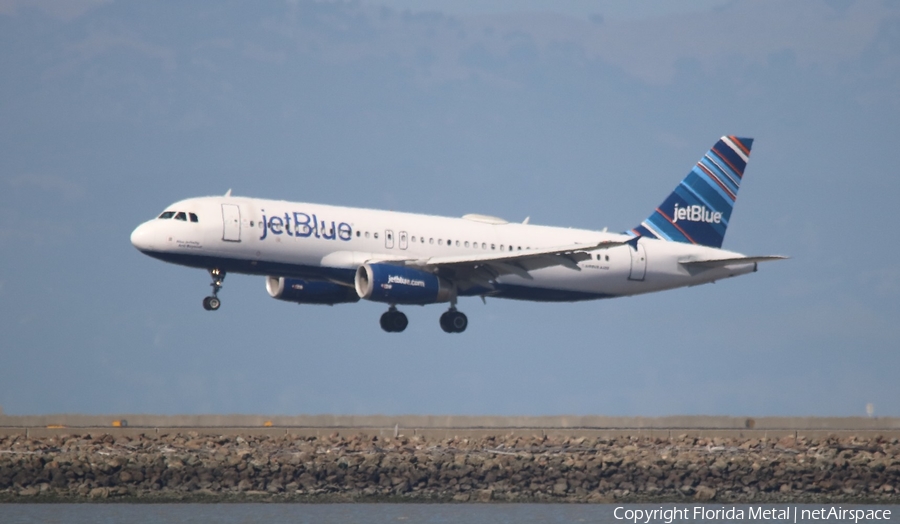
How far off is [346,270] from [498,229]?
22.0 ft

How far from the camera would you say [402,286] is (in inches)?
2144

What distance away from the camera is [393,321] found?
59625 mm

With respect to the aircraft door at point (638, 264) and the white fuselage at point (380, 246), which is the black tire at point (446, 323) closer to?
the white fuselage at point (380, 246)

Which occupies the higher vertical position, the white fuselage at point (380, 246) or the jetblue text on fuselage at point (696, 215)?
the jetblue text on fuselage at point (696, 215)

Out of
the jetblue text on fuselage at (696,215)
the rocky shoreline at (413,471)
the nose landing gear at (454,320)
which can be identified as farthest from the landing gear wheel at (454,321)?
the rocky shoreline at (413,471)

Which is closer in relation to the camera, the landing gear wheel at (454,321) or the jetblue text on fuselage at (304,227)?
the jetblue text on fuselage at (304,227)

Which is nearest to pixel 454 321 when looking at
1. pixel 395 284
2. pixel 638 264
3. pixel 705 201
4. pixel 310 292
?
pixel 310 292

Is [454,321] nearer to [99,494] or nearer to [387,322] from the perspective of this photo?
[387,322]

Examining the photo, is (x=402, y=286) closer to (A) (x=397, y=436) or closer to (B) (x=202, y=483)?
(A) (x=397, y=436)

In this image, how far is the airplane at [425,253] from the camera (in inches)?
2088
